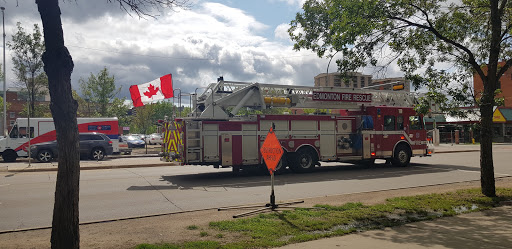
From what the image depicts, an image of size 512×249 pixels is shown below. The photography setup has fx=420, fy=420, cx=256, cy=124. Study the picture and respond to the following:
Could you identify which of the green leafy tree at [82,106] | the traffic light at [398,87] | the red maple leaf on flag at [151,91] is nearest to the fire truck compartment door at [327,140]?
the traffic light at [398,87]

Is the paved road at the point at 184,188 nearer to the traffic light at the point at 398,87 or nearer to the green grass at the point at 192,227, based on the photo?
the green grass at the point at 192,227

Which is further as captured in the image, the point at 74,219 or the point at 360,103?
the point at 360,103

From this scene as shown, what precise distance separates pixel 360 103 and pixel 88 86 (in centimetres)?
3516

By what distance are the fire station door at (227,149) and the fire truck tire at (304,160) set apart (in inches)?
103

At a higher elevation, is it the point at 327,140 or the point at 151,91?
the point at 151,91

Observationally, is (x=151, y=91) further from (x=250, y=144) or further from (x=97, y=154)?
(x=250, y=144)

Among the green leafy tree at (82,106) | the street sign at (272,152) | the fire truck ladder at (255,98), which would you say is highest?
the green leafy tree at (82,106)

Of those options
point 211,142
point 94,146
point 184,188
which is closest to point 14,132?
point 94,146

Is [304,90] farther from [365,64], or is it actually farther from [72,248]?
→ [72,248]

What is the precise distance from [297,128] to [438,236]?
988cm

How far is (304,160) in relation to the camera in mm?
16250

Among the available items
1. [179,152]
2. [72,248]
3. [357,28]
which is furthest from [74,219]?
[179,152]

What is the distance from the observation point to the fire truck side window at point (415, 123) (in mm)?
18891

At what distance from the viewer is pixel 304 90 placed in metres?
17.0
